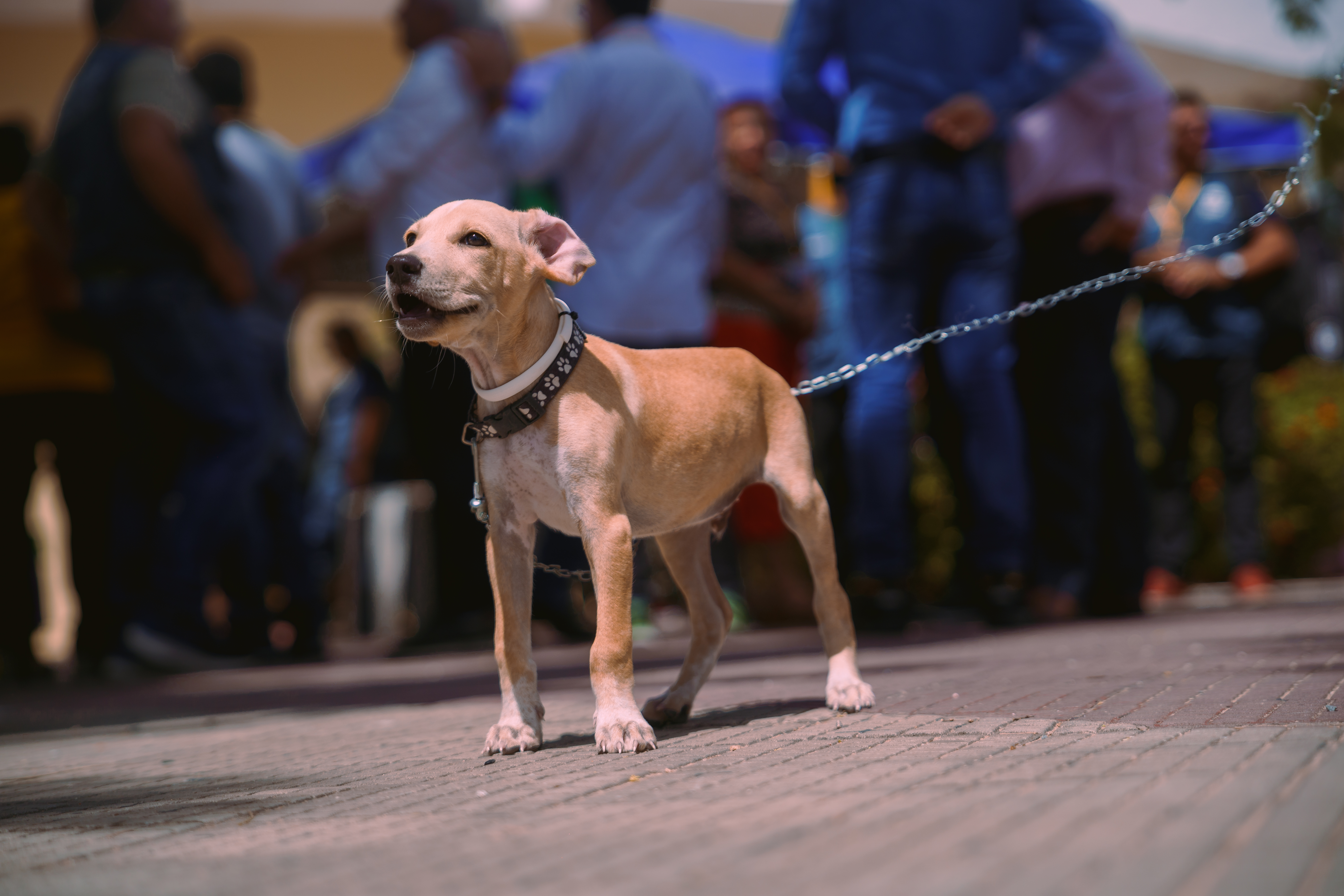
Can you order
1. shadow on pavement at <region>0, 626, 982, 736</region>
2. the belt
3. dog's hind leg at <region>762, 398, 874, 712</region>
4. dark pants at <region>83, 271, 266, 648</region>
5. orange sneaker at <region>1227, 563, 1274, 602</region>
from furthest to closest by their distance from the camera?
orange sneaker at <region>1227, 563, 1274, 602</region>
dark pants at <region>83, 271, 266, 648</region>
the belt
shadow on pavement at <region>0, 626, 982, 736</region>
dog's hind leg at <region>762, 398, 874, 712</region>

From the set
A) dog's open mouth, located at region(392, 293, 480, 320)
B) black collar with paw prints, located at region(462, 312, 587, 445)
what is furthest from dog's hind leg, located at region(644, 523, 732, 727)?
dog's open mouth, located at region(392, 293, 480, 320)

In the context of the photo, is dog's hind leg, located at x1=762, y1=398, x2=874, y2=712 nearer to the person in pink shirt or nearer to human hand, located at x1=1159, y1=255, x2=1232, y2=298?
the person in pink shirt

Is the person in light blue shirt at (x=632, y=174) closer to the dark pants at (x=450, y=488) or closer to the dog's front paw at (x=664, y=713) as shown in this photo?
the dark pants at (x=450, y=488)

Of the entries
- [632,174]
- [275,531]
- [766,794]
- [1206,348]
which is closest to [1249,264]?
[1206,348]

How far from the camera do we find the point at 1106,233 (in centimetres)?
656

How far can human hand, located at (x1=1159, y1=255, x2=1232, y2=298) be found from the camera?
7957 millimetres

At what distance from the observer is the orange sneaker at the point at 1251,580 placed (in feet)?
25.4

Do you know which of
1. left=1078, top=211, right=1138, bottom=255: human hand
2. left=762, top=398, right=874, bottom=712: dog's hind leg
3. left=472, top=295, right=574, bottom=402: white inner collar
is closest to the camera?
left=472, top=295, right=574, bottom=402: white inner collar

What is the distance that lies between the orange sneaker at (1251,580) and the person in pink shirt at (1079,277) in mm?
1387

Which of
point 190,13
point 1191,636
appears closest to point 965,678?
point 1191,636

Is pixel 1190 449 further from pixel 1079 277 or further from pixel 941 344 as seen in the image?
pixel 941 344

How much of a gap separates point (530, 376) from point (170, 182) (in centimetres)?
392

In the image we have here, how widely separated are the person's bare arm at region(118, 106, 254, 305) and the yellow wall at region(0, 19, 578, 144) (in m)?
7.71

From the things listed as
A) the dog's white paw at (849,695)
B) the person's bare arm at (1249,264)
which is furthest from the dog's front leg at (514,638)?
the person's bare arm at (1249,264)
